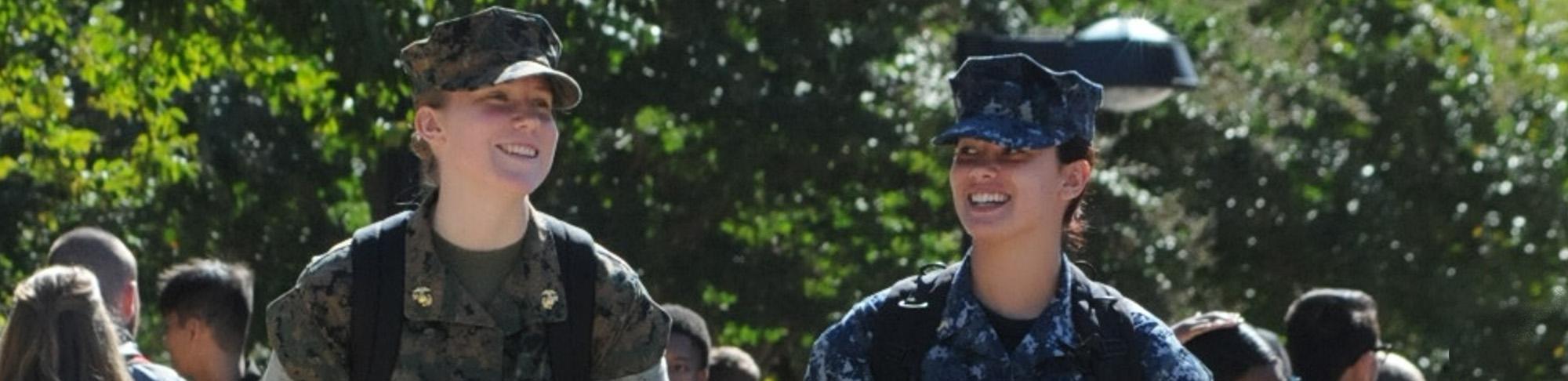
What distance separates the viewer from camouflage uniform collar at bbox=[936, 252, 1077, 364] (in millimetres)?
5777

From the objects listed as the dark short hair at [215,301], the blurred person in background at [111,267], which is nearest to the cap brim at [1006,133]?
the blurred person in background at [111,267]

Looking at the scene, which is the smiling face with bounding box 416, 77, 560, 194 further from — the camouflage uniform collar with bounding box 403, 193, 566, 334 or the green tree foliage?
the green tree foliage

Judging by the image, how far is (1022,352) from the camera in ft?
19.0

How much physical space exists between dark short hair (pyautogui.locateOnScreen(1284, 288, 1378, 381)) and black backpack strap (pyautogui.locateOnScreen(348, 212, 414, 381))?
160 inches

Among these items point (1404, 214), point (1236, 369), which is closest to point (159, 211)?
point (1404, 214)

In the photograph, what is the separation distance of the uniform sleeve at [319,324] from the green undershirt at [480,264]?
196mm

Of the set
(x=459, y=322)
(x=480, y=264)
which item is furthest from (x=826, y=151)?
(x=459, y=322)

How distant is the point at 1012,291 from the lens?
5914 millimetres

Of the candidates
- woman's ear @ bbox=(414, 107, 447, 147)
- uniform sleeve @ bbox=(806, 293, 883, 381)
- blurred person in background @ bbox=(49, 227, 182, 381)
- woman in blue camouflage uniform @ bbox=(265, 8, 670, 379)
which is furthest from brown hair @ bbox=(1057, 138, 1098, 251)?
blurred person in background @ bbox=(49, 227, 182, 381)

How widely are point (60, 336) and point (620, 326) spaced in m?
1.91

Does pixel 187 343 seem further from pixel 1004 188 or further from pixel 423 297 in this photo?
pixel 1004 188

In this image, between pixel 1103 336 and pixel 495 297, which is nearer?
pixel 1103 336

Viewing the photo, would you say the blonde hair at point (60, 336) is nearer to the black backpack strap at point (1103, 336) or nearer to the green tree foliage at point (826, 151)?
the black backpack strap at point (1103, 336)

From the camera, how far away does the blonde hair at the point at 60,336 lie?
7.29 m
